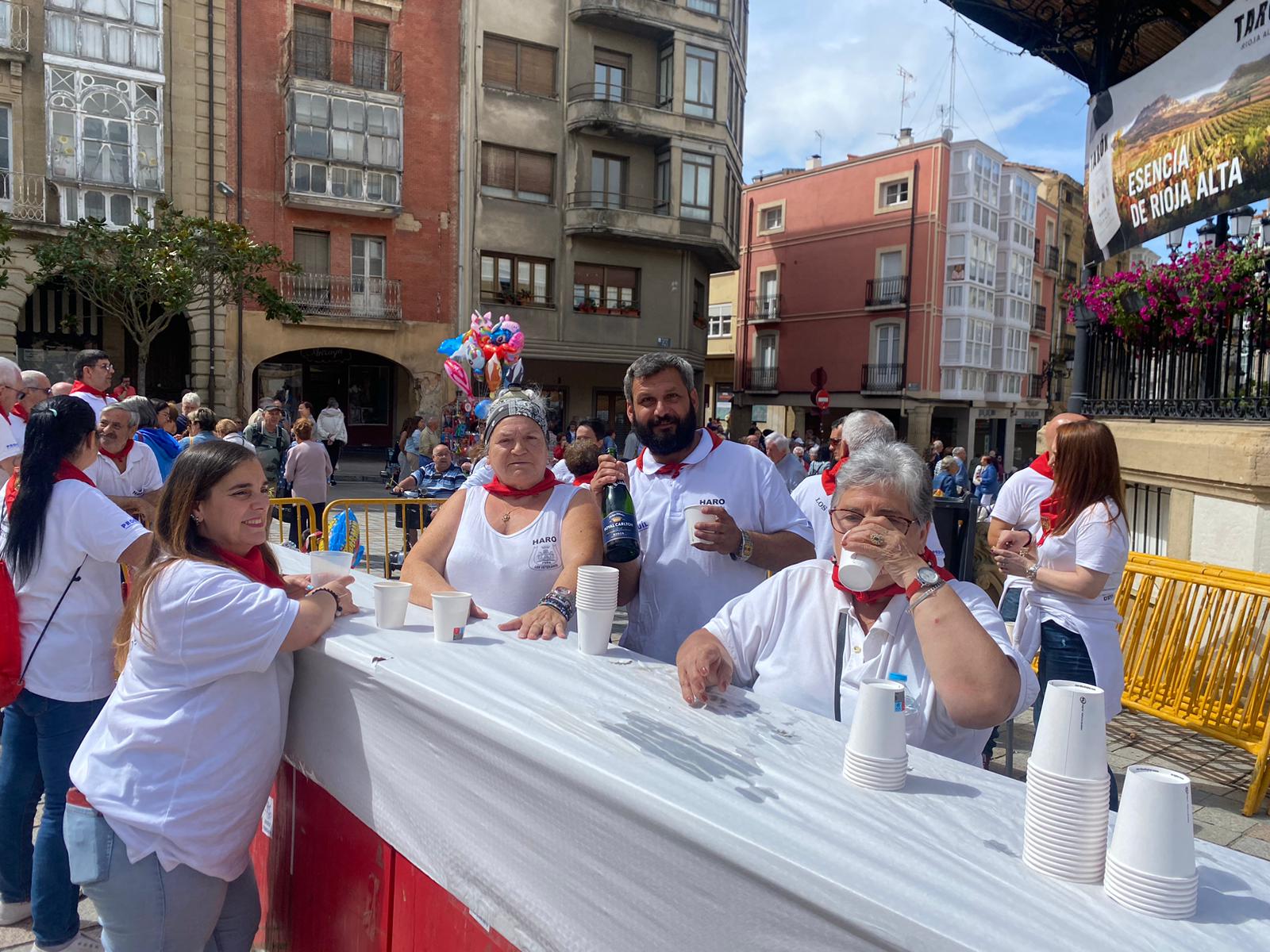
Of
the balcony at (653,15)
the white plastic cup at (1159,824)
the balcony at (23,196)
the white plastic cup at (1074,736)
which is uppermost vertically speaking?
the balcony at (653,15)

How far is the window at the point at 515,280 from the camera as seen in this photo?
2523 cm

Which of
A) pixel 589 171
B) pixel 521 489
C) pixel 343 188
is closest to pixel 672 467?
pixel 521 489

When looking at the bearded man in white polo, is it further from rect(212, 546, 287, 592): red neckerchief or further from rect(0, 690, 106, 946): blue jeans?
rect(0, 690, 106, 946): blue jeans

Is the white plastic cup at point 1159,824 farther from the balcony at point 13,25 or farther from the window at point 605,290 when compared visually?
the balcony at point 13,25

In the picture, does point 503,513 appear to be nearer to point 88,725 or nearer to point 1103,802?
point 88,725

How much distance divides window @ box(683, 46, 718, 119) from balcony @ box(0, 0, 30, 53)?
16.8m

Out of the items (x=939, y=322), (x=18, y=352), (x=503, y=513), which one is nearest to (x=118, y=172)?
(x=18, y=352)

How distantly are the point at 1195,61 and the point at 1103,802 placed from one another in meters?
8.53

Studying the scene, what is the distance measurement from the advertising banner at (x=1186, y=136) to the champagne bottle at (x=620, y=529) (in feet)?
22.1

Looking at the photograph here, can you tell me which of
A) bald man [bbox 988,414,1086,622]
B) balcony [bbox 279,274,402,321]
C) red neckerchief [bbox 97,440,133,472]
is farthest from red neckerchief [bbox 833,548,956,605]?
balcony [bbox 279,274,402,321]

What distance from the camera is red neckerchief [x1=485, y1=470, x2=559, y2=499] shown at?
3.16m

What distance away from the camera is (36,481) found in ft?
9.51

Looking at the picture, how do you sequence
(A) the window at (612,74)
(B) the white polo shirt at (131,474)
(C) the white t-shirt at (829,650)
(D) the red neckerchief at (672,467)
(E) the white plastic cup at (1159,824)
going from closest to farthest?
1. (E) the white plastic cup at (1159,824)
2. (C) the white t-shirt at (829,650)
3. (D) the red neckerchief at (672,467)
4. (B) the white polo shirt at (131,474)
5. (A) the window at (612,74)

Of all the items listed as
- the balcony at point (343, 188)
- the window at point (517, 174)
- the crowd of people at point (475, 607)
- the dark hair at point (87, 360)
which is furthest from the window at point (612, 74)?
the crowd of people at point (475, 607)
